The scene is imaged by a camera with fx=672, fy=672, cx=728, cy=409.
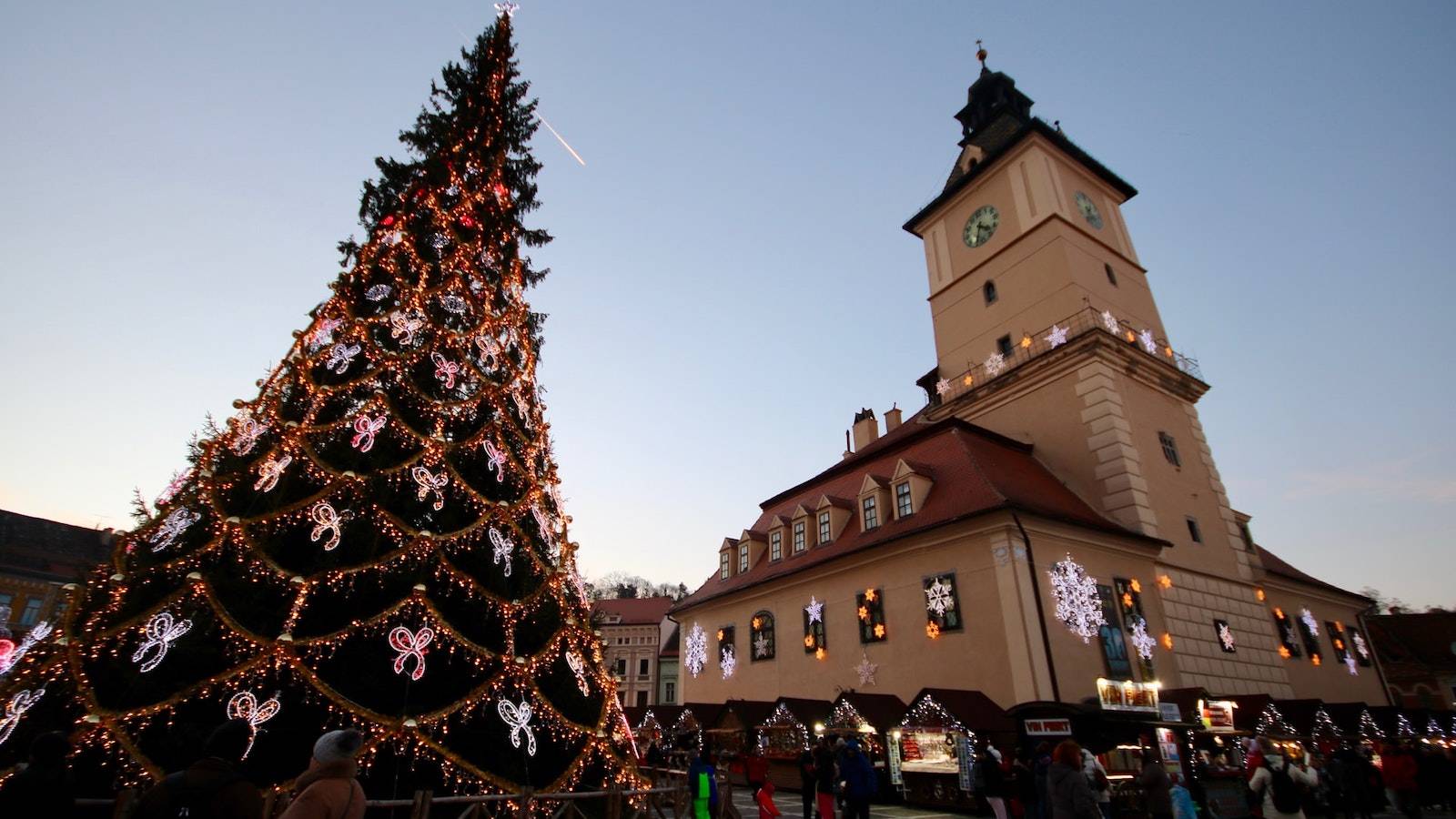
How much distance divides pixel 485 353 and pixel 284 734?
4.90m

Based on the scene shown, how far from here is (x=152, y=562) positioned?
6.82m

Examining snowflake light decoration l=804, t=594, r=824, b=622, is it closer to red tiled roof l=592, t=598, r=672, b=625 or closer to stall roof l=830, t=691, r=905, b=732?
stall roof l=830, t=691, r=905, b=732

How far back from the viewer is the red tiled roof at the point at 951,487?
19031 millimetres

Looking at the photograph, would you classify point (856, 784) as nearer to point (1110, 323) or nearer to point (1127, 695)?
point (1127, 695)

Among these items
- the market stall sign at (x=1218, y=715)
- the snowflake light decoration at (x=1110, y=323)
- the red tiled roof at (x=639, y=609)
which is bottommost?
the market stall sign at (x=1218, y=715)

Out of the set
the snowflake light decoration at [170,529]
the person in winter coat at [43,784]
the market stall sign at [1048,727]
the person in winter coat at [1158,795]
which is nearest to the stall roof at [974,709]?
the market stall sign at [1048,727]

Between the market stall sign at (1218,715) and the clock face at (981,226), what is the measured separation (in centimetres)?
1911

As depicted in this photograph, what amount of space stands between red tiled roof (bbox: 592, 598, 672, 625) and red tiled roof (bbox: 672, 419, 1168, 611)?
124 ft

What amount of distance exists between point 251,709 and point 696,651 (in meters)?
Answer: 24.7

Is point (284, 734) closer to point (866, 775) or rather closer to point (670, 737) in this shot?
point (866, 775)

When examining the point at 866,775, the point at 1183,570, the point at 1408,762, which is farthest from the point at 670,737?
the point at 1408,762

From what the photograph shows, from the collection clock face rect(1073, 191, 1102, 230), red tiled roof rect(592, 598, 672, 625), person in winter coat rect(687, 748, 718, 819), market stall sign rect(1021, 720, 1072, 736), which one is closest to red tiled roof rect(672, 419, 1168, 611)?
market stall sign rect(1021, 720, 1072, 736)

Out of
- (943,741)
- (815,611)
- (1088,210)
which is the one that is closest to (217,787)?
(943,741)

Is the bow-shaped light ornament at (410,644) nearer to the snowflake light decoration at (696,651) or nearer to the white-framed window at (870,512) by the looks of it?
the white-framed window at (870,512)
